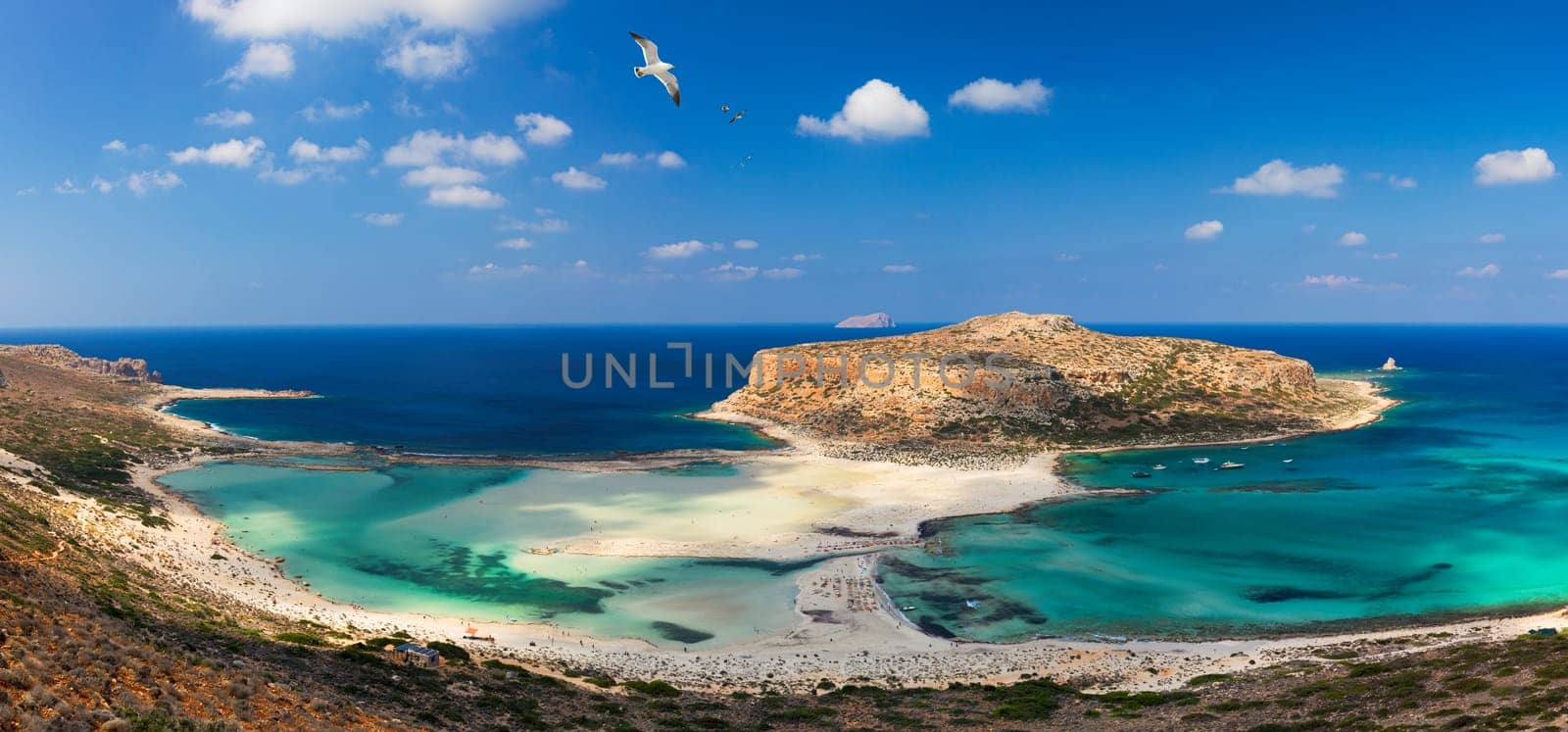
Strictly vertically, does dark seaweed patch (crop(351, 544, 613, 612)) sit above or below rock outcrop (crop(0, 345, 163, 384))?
below

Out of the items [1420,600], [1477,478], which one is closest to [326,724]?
[1420,600]

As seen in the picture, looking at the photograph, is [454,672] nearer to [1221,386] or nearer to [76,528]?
[76,528]

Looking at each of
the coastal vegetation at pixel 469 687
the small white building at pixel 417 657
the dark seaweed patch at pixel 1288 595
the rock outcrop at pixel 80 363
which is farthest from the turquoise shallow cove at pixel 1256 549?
the rock outcrop at pixel 80 363

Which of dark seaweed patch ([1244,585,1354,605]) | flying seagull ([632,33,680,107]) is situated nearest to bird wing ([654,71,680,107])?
flying seagull ([632,33,680,107])

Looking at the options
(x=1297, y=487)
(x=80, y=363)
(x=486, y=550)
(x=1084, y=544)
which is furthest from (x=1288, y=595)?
(x=80, y=363)

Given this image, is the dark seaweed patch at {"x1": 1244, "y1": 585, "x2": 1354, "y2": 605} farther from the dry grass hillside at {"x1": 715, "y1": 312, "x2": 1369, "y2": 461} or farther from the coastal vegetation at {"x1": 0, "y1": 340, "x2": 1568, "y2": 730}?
the dry grass hillside at {"x1": 715, "y1": 312, "x2": 1369, "y2": 461}
